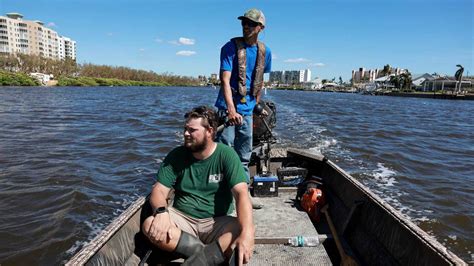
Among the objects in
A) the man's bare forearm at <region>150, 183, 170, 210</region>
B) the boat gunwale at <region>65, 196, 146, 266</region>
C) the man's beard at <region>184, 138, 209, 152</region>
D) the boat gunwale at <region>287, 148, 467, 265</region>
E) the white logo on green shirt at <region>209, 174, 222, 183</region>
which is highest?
the man's beard at <region>184, 138, 209, 152</region>

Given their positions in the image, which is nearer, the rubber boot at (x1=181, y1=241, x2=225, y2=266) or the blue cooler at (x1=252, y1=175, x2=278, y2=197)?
the rubber boot at (x1=181, y1=241, x2=225, y2=266)

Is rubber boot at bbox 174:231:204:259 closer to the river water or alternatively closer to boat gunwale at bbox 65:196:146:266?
boat gunwale at bbox 65:196:146:266

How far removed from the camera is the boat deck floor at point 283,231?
3595 mm

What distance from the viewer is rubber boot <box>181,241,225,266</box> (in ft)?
9.25

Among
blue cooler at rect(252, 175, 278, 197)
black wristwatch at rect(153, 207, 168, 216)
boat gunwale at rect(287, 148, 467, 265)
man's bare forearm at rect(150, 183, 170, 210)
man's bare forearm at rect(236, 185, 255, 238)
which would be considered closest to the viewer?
boat gunwale at rect(287, 148, 467, 265)

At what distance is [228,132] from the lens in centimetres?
469

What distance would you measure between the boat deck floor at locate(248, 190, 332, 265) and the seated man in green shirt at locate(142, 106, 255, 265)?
0.67 meters

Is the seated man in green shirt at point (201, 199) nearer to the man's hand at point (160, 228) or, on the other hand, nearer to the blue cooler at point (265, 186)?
→ the man's hand at point (160, 228)

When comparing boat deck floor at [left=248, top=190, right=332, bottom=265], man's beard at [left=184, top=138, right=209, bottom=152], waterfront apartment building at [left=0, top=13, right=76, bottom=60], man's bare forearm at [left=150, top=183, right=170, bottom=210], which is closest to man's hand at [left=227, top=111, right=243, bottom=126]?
man's beard at [left=184, top=138, right=209, bottom=152]

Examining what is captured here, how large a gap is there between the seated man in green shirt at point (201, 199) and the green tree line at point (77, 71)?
102212mm

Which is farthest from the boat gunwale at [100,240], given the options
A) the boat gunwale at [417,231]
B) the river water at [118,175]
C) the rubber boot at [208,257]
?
the boat gunwale at [417,231]

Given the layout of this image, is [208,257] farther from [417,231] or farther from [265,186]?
[265,186]

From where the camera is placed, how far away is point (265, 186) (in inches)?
215

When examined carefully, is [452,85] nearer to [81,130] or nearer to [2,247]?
[81,130]
